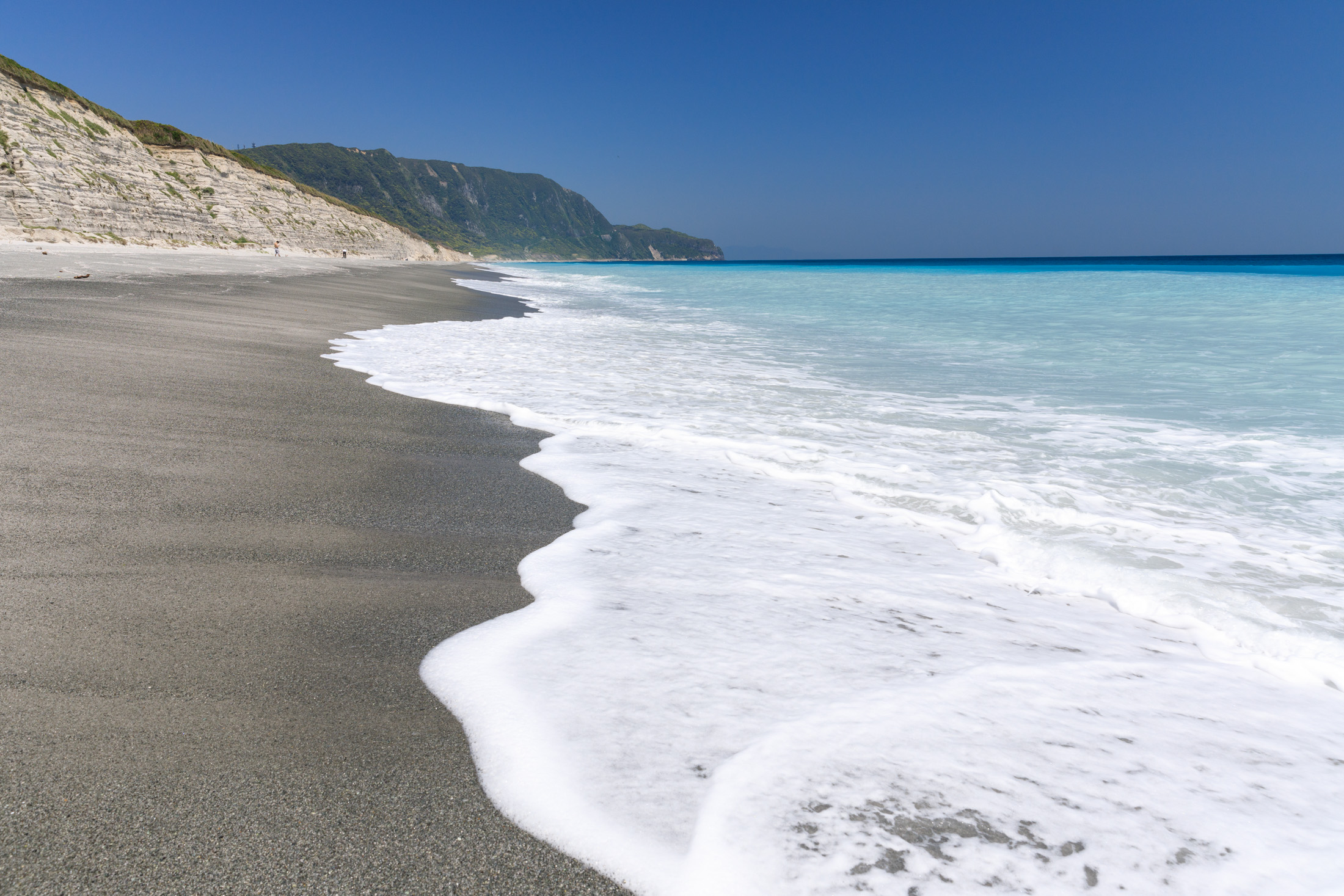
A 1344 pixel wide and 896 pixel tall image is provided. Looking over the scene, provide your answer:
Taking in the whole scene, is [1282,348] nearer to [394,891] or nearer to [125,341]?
[394,891]

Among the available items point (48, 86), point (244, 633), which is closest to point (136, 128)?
point (48, 86)

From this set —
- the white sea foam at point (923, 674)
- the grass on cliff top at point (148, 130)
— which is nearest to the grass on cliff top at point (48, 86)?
the grass on cliff top at point (148, 130)

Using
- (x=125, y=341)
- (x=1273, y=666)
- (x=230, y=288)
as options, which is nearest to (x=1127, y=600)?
(x=1273, y=666)

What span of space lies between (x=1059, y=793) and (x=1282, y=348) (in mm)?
14244

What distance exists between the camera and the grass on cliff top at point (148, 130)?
32156 mm

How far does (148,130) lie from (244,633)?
5648 cm

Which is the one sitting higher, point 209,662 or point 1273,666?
point 209,662

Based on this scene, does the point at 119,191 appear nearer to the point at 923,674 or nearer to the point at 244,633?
the point at 244,633

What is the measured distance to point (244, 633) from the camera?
2098 mm

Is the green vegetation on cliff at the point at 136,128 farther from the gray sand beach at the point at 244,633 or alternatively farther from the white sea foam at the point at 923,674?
the white sea foam at the point at 923,674

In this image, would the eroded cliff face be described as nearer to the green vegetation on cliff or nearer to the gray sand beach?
the green vegetation on cliff

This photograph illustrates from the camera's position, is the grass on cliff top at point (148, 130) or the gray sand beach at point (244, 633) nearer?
the gray sand beach at point (244, 633)

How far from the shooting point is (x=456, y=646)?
2211 mm

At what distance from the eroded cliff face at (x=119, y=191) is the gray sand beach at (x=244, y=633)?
34406mm
